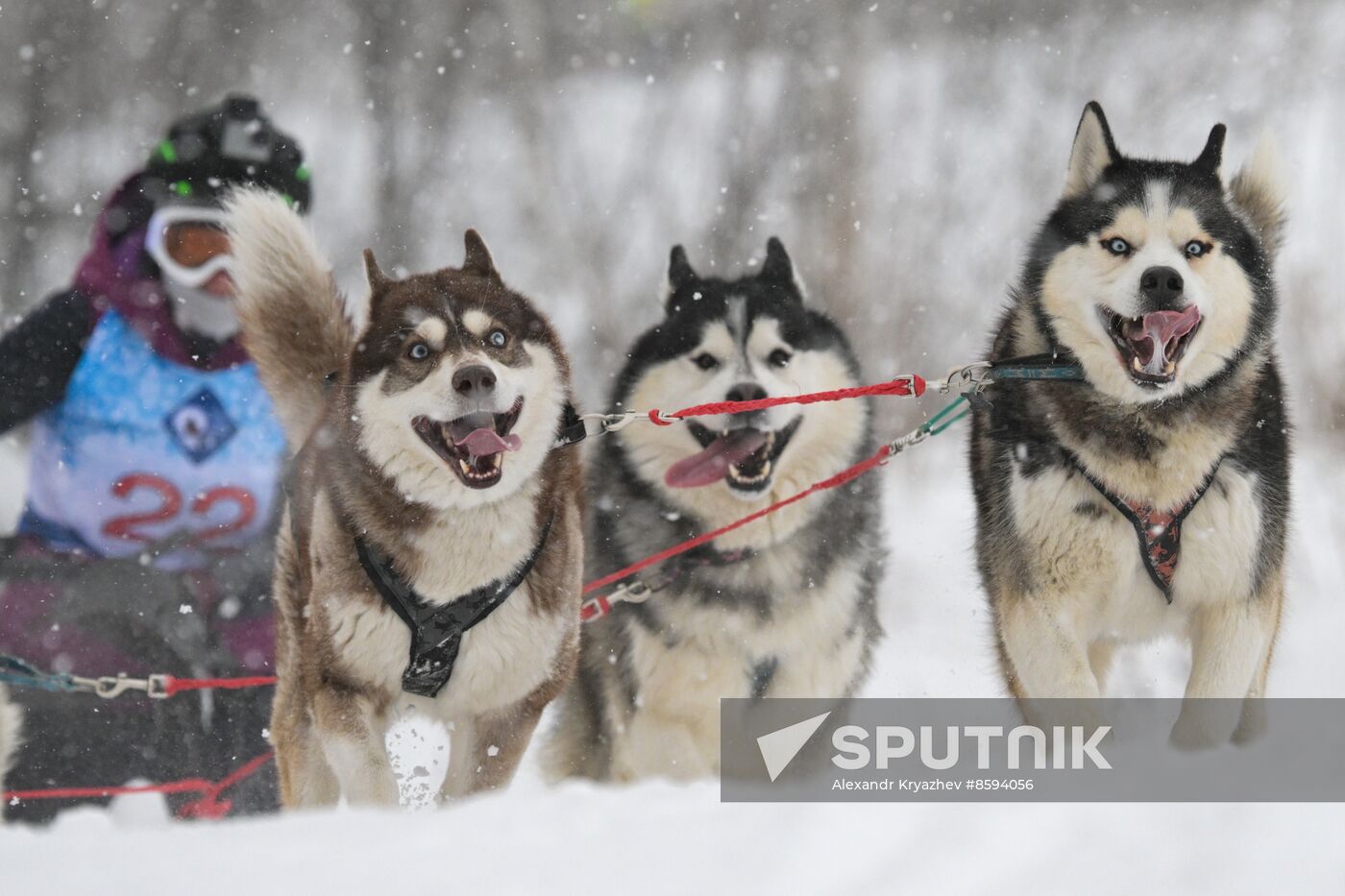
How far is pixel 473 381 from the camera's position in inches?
82.3

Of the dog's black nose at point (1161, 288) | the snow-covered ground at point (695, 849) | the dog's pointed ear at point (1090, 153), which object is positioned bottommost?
the snow-covered ground at point (695, 849)

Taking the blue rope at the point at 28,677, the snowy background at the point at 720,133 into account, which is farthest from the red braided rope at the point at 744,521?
the snowy background at the point at 720,133

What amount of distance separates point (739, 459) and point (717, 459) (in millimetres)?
59

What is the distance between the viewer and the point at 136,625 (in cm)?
308

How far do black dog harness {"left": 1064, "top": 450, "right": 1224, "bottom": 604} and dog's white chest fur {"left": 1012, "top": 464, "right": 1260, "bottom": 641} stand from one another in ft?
0.05

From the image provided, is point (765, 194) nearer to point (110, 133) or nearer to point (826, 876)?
point (110, 133)

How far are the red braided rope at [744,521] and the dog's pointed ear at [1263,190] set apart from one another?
0.96 m

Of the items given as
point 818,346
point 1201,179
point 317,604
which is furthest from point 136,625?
point 1201,179

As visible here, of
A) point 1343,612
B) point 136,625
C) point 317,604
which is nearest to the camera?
point 317,604

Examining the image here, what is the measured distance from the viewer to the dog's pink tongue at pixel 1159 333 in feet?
7.19

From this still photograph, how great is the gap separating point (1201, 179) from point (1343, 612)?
2805 millimetres

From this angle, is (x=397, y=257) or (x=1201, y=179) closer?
(x=1201, y=179)

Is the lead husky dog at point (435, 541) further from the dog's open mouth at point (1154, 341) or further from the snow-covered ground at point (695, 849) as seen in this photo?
the dog's open mouth at point (1154, 341)

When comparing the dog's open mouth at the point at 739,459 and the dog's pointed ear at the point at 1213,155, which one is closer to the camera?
the dog's pointed ear at the point at 1213,155
